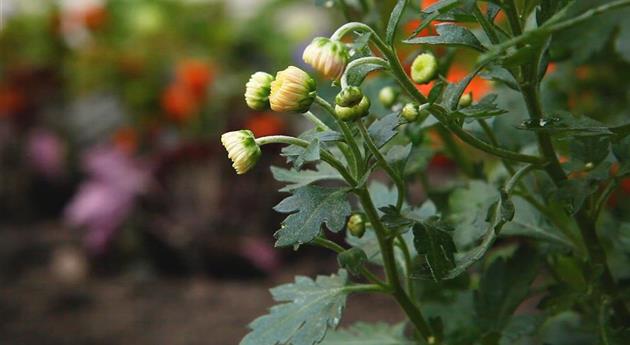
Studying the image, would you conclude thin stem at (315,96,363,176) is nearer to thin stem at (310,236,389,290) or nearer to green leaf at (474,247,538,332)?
thin stem at (310,236,389,290)

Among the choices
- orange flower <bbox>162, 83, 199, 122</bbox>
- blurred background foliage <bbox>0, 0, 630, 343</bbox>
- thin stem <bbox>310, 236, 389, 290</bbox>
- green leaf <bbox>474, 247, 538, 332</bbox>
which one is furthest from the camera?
orange flower <bbox>162, 83, 199, 122</bbox>

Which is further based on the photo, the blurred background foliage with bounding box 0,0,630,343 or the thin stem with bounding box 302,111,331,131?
the blurred background foliage with bounding box 0,0,630,343

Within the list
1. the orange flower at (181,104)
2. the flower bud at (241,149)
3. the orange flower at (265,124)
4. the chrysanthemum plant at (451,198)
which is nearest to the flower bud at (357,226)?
the chrysanthemum plant at (451,198)

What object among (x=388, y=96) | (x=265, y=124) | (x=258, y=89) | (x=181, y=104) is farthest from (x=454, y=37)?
(x=181, y=104)

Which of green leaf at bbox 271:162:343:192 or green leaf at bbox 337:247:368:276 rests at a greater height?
green leaf at bbox 271:162:343:192

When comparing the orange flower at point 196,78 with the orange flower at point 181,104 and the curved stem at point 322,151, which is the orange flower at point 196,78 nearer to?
the orange flower at point 181,104

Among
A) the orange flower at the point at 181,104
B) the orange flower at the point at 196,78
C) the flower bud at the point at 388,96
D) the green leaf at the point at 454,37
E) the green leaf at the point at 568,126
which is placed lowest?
the green leaf at the point at 568,126

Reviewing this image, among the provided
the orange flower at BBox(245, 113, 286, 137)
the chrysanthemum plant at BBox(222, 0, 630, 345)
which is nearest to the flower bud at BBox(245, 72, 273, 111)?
the chrysanthemum plant at BBox(222, 0, 630, 345)
